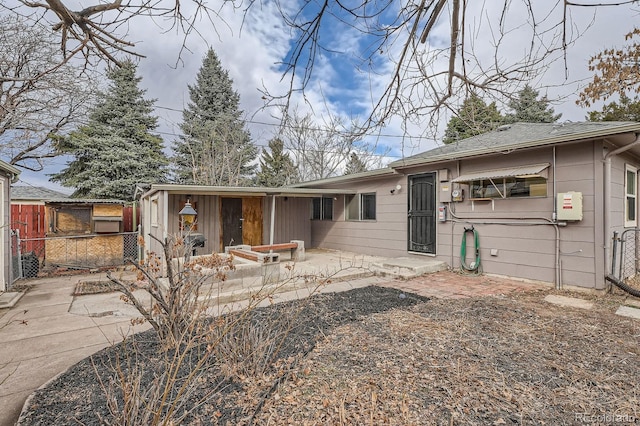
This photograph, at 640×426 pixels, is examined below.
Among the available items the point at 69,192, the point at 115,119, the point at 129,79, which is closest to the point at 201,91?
the point at 129,79

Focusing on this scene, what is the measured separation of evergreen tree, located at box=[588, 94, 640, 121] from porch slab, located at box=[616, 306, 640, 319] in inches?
582

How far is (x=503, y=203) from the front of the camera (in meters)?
6.05

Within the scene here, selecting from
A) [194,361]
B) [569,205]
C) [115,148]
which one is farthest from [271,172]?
[194,361]

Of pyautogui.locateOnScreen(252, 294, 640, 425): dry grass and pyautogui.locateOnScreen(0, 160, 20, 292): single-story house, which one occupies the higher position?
pyautogui.locateOnScreen(0, 160, 20, 292): single-story house

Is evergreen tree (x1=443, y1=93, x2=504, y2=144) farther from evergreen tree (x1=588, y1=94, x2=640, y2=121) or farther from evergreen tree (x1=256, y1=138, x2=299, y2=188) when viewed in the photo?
evergreen tree (x1=256, y1=138, x2=299, y2=188)

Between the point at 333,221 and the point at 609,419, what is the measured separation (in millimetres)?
8861

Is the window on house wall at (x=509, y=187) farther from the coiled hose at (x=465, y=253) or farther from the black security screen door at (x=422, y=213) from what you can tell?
the black security screen door at (x=422, y=213)

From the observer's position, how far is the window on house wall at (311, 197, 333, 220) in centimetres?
1071

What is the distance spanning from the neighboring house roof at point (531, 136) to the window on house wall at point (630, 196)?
1342mm

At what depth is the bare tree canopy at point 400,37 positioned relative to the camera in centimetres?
230

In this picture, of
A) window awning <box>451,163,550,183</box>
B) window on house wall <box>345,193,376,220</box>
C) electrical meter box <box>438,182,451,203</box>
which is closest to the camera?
window awning <box>451,163,550,183</box>

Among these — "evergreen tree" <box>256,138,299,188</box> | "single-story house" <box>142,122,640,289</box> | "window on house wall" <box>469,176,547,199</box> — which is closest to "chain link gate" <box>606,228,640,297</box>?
"single-story house" <box>142,122,640,289</box>

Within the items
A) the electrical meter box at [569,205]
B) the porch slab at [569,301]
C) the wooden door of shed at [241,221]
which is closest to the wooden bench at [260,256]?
the wooden door of shed at [241,221]

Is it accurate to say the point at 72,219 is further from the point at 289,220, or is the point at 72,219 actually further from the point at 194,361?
the point at 194,361
